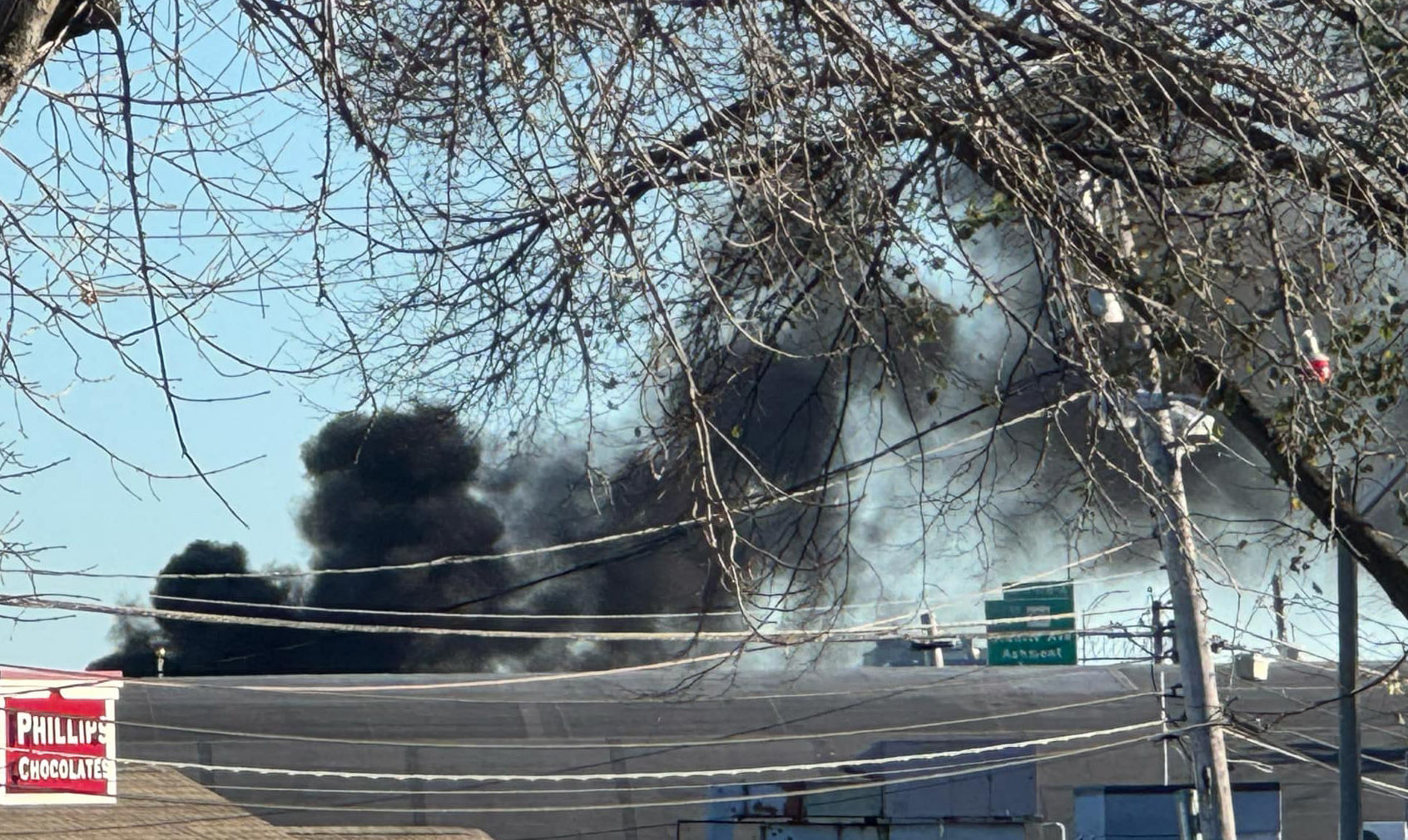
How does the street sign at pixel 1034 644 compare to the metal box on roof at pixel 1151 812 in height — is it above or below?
above

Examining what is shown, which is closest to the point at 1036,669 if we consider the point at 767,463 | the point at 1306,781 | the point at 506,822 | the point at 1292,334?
the point at 1306,781

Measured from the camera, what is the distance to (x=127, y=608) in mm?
7914

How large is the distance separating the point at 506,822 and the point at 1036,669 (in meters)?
8.64

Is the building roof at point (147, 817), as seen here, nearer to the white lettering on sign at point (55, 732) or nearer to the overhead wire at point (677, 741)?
the white lettering on sign at point (55, 732)

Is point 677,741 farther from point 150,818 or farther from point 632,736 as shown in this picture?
point 150,818

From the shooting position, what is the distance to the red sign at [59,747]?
11.2 m

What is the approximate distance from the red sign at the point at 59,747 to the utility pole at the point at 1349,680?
7.96 m

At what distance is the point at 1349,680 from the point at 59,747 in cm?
870

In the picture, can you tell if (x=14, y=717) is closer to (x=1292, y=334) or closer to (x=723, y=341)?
(x=723, y=341)

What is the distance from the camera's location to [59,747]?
1177 cm

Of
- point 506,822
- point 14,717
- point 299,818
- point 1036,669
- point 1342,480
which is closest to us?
point 1342,480

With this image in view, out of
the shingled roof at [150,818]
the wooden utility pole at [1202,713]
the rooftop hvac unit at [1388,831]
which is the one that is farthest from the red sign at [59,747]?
the rooftop hvac unit at [1388,831]

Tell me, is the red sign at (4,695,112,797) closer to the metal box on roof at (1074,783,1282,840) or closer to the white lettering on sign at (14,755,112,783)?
the white lettering on sign at (14,755,112,783)

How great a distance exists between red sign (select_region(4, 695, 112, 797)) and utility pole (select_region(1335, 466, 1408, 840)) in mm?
7959
